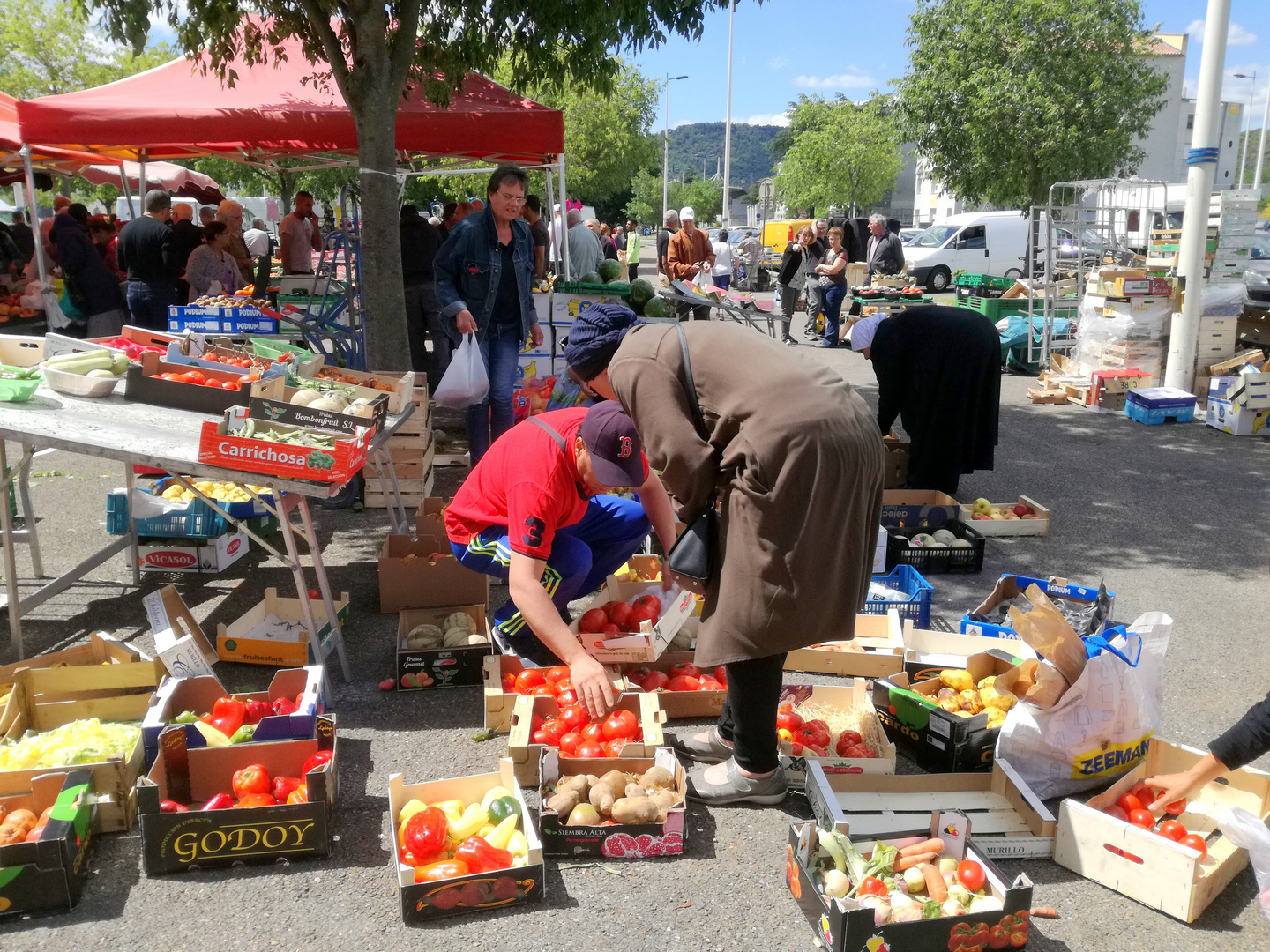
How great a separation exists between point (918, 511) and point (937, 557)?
409mm

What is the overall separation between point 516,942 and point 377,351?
5.06 metres

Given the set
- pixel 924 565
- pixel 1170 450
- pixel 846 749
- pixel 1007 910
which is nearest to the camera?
pixel 1007 910

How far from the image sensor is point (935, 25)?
2094cm

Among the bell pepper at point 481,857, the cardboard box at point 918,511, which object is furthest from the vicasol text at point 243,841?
the cardboard box at point 918,511

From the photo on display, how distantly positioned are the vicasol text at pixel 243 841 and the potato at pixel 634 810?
0.95 m

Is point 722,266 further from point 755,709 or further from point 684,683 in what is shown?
point 755,709

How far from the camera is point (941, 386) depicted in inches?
251

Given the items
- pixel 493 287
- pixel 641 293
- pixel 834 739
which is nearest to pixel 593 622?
pixel 834 739

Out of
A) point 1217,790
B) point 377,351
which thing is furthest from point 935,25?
point 1217,790

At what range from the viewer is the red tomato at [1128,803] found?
3146mm

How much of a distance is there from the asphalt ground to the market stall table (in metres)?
0.39

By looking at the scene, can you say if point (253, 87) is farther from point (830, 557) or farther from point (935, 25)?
point (935, 25)

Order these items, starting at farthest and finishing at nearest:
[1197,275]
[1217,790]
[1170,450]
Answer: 1. [1197,275]
2. [1170,450]
3. [1217,790]

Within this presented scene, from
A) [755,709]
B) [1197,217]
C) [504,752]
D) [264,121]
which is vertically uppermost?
[264,121]
